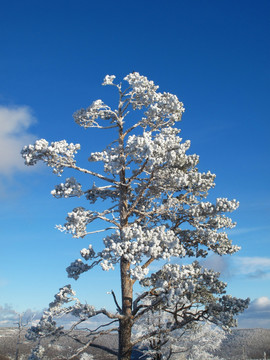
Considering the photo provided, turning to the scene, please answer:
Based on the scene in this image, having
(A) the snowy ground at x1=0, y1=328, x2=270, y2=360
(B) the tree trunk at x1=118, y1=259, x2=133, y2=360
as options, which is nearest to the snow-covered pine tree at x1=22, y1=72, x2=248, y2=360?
(B) the tree trunk at x1=118, y1=259, x2=133, y2=360

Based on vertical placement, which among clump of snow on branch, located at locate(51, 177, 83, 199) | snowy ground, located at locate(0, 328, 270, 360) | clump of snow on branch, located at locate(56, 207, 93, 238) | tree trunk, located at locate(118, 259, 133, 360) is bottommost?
snowy ground, located at locate(0, 328, 270, 360)

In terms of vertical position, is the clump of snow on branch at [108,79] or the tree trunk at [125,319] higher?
the clump of snow on branch at [108,79]

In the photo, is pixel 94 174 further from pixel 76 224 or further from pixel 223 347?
pixel 223 347

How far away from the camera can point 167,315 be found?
3212 centimetres

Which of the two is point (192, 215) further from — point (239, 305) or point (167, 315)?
point (167, 315)

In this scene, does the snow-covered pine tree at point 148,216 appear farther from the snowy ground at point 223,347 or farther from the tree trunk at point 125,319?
the snowy ground at point 223,347

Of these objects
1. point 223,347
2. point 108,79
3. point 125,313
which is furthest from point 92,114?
point 223,347

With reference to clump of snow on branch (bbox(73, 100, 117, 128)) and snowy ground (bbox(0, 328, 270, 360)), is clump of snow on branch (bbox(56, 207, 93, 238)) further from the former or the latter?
snowy ground (bbox(0, 328, 270, 360))

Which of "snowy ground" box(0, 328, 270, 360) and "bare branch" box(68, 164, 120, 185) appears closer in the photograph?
"bare branch" box(68, 164, 120, 185)

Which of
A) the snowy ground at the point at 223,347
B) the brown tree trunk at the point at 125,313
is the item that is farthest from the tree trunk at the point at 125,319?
the snowy ground at the point at 223,347

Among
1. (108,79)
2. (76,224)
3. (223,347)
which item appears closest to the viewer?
(76,224)

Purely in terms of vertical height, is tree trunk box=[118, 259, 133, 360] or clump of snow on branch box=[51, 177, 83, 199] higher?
clump of snow on branch box=[51, 177, 83, 199]

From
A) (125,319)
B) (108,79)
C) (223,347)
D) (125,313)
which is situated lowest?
(223,347)

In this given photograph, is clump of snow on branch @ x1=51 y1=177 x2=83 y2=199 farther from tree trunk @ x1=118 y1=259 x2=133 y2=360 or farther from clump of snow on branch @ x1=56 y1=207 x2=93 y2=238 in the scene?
tree trunk @ x1=118 y1=259 x2=133 y2=360
